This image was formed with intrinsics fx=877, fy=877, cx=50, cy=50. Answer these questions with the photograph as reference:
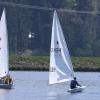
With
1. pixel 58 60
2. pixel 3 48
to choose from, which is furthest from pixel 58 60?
pixel 3 48

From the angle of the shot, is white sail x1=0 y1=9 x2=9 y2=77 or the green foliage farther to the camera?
the green foliage

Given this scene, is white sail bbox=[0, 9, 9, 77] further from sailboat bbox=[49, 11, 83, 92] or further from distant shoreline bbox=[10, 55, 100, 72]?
distant shoreline bbox=[10, 55, 100, 72]

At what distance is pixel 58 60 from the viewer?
210ft

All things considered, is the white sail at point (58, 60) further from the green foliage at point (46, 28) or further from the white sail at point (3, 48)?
the green foliage at point (46, 28)

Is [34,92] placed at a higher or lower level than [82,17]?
lower

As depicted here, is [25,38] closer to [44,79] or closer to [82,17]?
[82,17]

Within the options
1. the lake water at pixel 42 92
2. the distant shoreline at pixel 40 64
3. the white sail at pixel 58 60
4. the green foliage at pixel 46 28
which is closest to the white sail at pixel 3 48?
the lake water at pixel 42 92

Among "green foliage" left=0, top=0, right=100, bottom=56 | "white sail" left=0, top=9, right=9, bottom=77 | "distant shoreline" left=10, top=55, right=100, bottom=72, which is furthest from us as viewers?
"green foliage" left=0, top=0, right=100, bottom=56

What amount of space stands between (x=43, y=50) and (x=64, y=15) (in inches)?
351

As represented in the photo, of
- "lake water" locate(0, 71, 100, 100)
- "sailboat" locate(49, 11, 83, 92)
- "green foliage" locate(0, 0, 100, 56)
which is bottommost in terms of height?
"lake water" locate(0, 71, 100, 100)

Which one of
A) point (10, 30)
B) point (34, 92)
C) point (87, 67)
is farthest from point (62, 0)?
point (34, 92)

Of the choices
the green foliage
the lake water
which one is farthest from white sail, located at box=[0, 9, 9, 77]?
the green foliage

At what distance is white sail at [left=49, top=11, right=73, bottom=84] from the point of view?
63.7m

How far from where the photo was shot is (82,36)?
502ft
